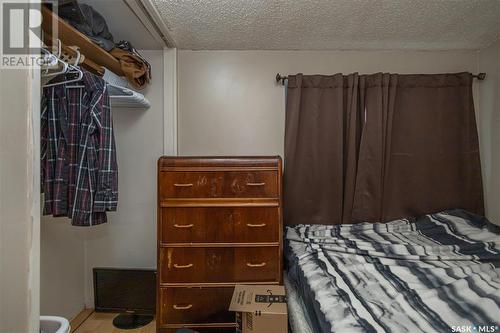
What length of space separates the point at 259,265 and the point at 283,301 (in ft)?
1.10

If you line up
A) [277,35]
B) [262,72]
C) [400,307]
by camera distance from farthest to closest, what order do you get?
[262,72]
[277,35]
[400,307]

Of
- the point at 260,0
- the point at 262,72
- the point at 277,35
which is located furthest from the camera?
the point at 262,72

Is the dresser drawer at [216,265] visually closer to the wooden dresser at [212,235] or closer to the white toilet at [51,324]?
the wooden dresser at [212,235]

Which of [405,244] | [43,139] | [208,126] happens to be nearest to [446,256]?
[405,244]

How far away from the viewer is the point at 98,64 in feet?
5.82

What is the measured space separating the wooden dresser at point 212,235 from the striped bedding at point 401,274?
10.6 inches

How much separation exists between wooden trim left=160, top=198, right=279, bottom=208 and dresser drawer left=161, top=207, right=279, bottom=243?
0.02m

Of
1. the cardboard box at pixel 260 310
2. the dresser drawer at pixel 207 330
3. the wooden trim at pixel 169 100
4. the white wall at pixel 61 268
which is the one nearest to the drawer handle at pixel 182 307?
the dresser drawer at pixel 207 330

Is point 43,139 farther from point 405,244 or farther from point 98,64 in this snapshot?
point 405,244

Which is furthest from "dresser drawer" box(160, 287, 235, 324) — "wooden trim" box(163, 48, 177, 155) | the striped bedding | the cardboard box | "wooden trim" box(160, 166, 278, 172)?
"wooden trim" box(163, 48, 177, 155)

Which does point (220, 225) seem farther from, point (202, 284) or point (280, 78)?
point (280, 78)

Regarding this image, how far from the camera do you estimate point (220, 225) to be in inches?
68.8

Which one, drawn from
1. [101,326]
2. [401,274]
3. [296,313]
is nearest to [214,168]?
[296,313]

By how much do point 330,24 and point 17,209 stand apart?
1.91 metres
